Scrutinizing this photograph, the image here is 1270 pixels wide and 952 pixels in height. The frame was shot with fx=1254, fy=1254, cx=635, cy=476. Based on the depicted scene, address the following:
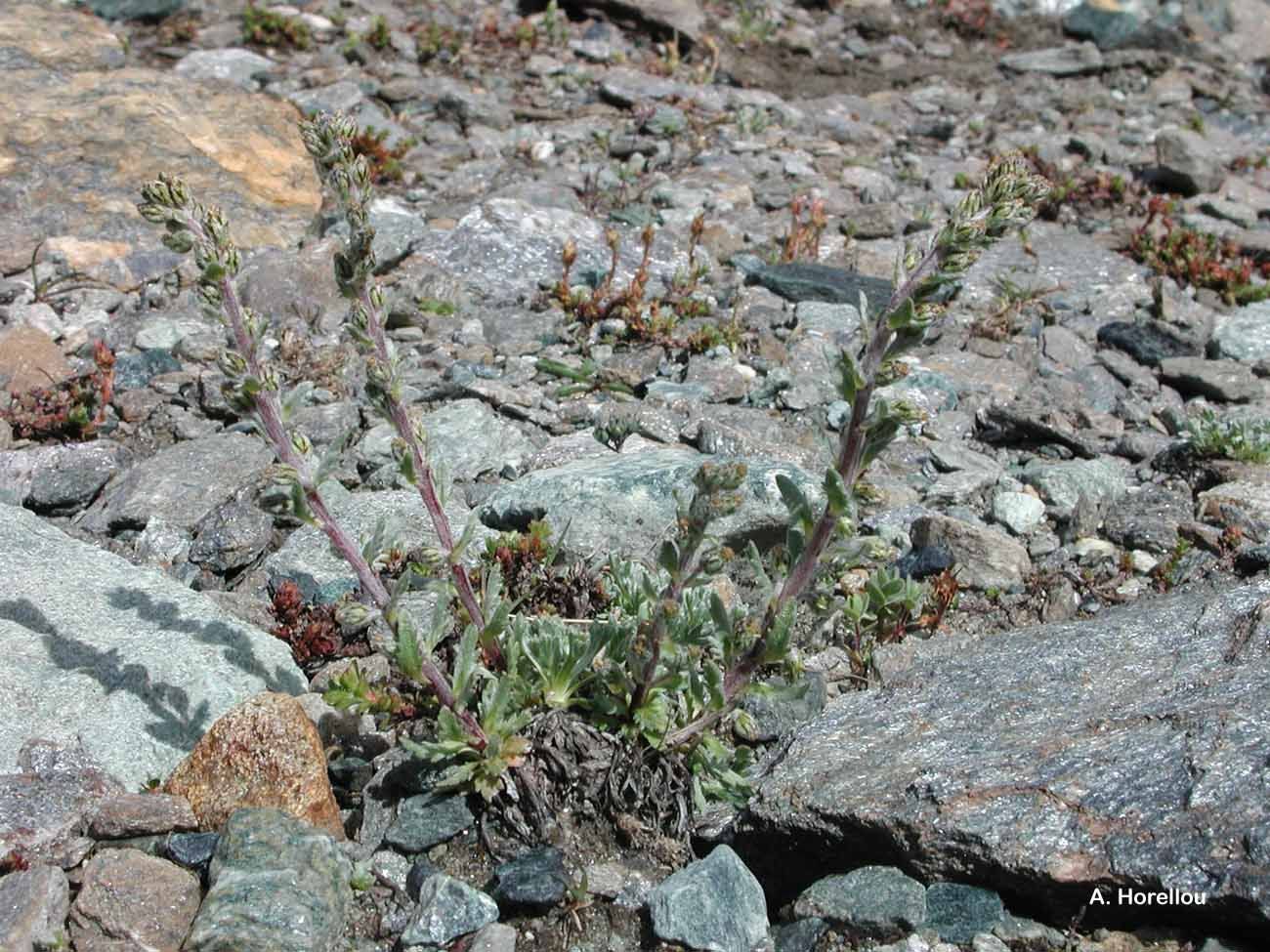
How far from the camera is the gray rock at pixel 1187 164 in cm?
1016

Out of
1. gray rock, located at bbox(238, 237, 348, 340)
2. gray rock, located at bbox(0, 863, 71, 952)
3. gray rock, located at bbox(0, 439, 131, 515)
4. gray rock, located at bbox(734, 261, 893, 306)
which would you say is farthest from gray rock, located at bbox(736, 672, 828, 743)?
gray rock, located at bbox(238, 237, 348, 340)

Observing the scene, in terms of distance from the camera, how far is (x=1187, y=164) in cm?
1016

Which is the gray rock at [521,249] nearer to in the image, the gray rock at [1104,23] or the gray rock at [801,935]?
the gray rock at [801,935]

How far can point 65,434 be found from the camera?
6418mm

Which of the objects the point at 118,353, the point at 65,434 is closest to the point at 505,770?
the point at 65,434

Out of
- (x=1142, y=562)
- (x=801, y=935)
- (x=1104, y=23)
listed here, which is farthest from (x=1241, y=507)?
(x=1104, y=23)

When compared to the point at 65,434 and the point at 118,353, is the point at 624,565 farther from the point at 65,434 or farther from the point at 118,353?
the point at 118,353

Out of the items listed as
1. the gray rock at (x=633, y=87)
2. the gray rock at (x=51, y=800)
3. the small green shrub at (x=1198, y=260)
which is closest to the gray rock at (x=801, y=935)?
the gray rock at (x=51, y=800)

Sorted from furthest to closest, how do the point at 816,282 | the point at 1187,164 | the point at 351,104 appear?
1. the point at 1187,164
2. the point at 351,104
3. the point at 816,282

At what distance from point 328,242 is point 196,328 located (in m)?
1.15

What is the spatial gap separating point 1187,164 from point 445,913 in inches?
356

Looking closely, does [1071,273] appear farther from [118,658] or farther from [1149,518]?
[118,658]

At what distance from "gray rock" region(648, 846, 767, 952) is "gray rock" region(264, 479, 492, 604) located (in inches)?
76.6

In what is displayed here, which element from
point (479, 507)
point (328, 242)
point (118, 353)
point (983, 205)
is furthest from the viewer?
point (328, 242)
